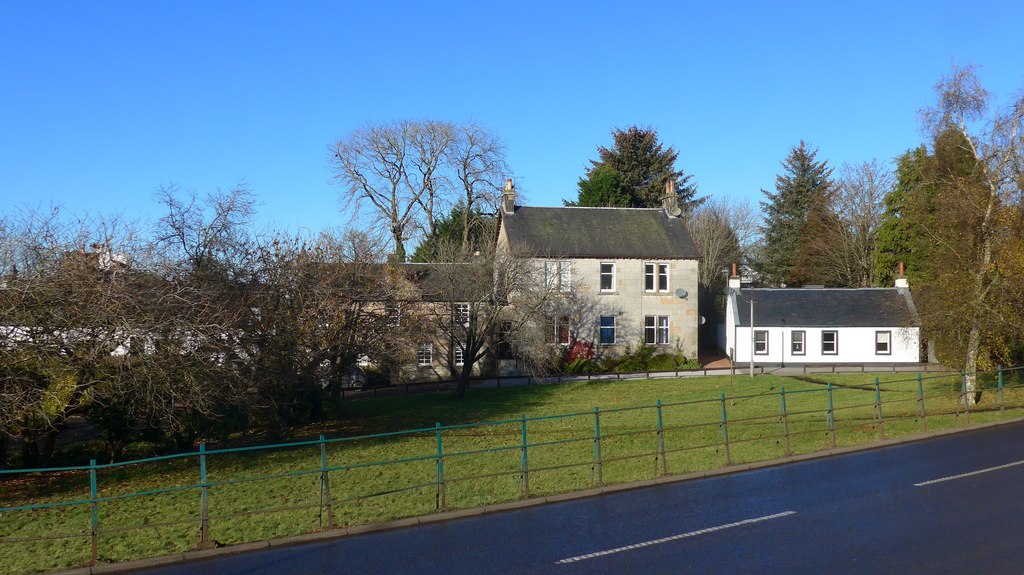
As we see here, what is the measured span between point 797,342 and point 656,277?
29.8ft

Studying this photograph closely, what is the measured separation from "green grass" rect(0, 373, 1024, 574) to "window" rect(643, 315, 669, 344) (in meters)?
13.4

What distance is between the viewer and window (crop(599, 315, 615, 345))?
47.9m

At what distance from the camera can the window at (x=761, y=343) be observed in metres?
47.2

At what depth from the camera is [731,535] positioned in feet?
36.6

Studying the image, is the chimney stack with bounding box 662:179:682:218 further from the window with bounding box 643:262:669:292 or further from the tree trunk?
the tree trunk

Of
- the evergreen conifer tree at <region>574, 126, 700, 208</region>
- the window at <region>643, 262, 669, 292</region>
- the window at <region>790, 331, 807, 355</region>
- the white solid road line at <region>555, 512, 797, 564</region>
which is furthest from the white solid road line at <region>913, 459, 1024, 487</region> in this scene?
the evergreen conifer tree at <region>574, 126, 700, 208</region>

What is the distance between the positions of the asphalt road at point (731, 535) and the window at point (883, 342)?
33.5 meters

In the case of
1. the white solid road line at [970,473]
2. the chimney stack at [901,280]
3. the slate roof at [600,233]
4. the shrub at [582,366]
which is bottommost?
the white solid road line at [970,473]

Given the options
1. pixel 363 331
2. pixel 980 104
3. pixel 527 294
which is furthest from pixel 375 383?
pixel 980 104

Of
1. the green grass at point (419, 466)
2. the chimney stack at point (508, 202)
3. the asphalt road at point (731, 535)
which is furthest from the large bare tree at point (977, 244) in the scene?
the chimney stack at point (508, 202)

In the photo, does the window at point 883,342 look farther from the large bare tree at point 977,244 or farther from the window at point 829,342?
the large bare tree at point 977,244

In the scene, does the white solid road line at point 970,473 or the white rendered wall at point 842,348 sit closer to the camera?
the white solid road line at point 970,473

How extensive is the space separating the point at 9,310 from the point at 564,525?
12422 millimetres

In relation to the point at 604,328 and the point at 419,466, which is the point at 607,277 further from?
the point at 419,466
